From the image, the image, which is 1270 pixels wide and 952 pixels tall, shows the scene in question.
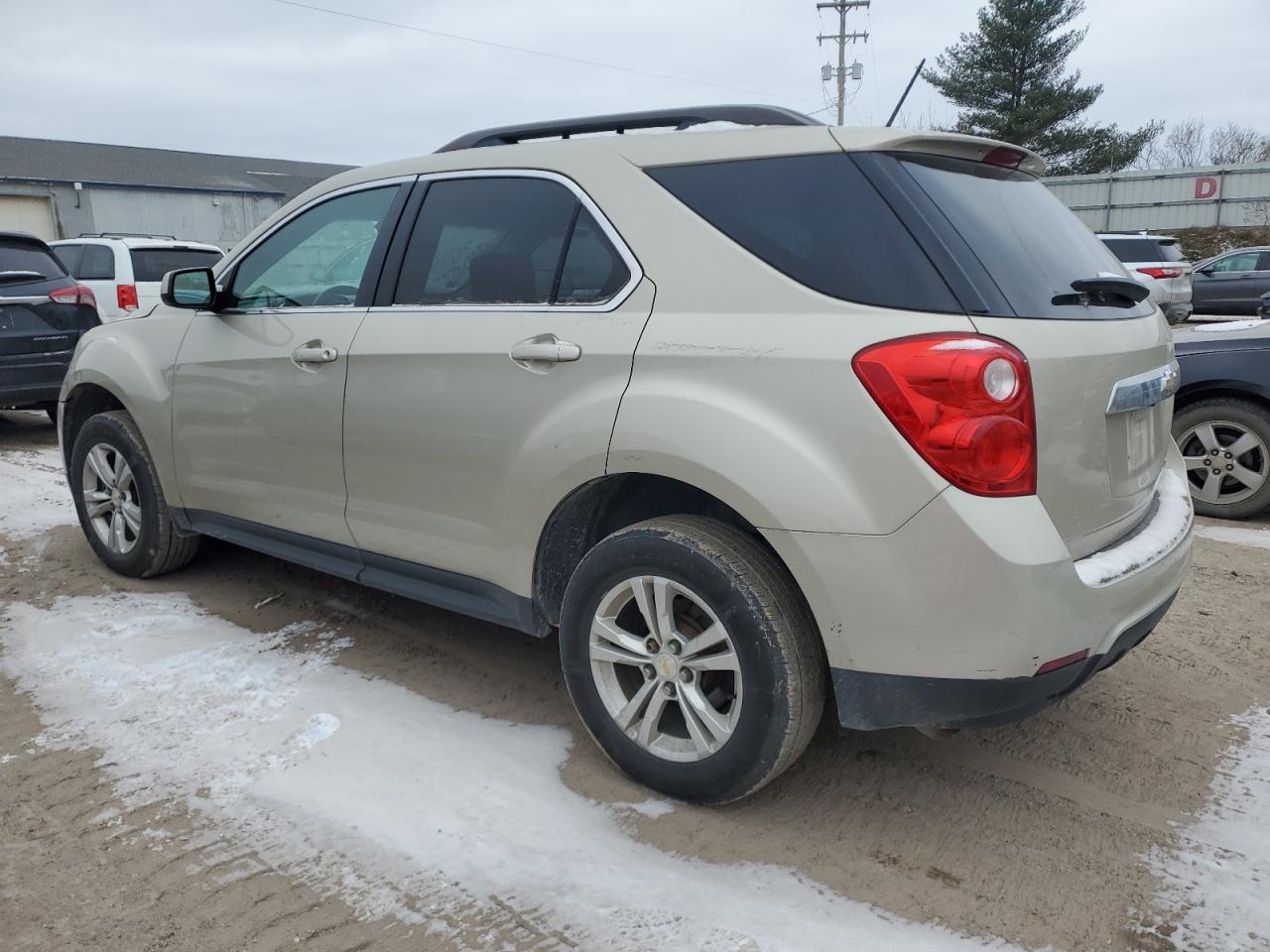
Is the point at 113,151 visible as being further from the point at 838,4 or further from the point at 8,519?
the point at 8,519

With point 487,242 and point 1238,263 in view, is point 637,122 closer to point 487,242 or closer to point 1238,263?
point 487,242

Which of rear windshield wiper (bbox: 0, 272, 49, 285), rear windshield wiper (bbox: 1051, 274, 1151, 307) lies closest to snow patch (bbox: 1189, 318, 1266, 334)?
rear windshield wiper (bbox: 1051, 274, 1151, 307)

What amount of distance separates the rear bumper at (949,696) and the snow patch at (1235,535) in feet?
11.5

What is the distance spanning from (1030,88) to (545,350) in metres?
43.6

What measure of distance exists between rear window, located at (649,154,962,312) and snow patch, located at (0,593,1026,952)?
4.83 ft

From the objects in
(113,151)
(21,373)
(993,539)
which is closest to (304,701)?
(993,539)

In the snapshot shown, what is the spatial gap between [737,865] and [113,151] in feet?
170

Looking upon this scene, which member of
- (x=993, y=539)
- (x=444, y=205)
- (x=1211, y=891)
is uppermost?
(x=444, y=205)

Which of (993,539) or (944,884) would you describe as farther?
(944,884)

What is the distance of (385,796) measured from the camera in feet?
9.50

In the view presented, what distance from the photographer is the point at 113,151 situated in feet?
151

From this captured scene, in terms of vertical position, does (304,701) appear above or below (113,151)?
below

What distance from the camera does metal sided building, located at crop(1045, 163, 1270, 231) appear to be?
112 ft

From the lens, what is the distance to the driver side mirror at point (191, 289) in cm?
402
